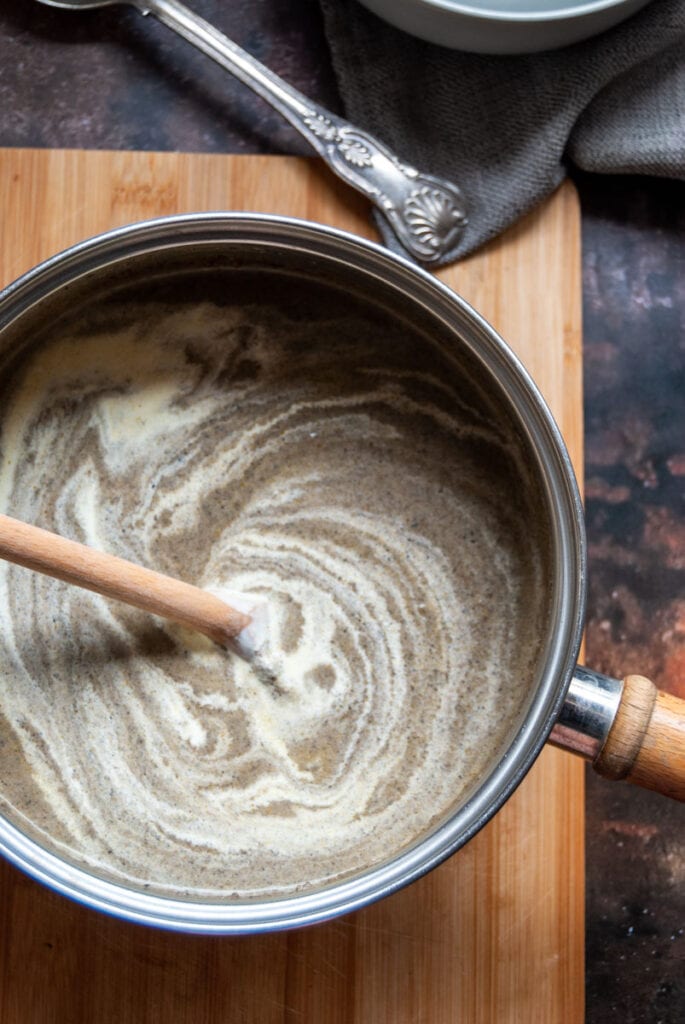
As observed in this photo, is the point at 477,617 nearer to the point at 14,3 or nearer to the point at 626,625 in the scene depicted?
the point at 626,625

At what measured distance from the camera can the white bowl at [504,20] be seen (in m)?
0.91

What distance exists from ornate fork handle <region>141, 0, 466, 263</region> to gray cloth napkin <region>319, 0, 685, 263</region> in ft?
0.05

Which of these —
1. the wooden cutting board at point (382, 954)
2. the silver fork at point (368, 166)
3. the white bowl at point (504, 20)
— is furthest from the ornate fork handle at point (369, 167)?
the wooden cutting board at point (382, 954)

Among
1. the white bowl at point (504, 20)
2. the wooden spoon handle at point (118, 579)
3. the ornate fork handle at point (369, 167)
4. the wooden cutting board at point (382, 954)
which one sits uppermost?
the white bowl at point (504, 20)

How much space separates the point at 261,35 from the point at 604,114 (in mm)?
351

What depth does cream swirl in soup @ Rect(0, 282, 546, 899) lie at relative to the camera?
2.98 feet

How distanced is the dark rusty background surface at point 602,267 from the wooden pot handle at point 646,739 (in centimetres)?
20

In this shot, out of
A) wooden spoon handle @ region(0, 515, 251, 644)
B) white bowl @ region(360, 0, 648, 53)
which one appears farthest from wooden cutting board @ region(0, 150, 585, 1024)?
white bowl @ region(360, 0, 648, 53)

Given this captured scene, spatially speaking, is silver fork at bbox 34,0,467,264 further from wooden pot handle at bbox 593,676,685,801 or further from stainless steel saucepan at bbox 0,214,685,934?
wooden pot handle at bbox 593,676,685,801

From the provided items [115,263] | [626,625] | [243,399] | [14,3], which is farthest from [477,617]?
[14,3]

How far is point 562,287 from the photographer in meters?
1.00

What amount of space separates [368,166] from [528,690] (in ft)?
1.67

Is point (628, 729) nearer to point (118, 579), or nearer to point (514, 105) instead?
point (118, 579)

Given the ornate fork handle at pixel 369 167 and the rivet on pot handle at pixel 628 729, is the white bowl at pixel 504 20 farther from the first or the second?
the rivet on pot handle at pixel 628 729
